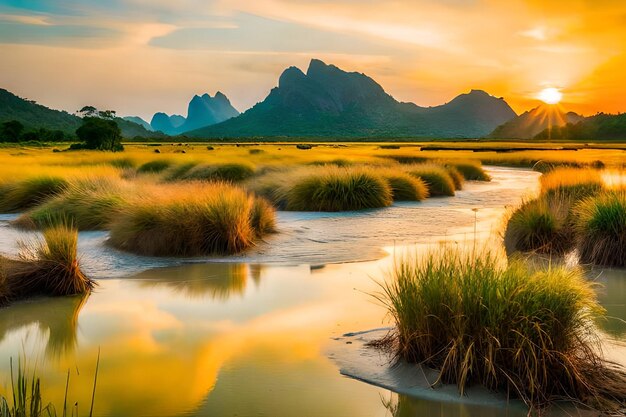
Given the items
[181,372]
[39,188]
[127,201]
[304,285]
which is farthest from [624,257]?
[39,188]

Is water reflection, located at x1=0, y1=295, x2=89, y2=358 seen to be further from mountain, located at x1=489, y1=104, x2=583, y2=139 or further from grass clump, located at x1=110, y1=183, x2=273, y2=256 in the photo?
mountain, located at x1=489, y1=104, x2=583, y2=139

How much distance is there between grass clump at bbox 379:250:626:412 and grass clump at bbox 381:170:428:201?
1514cm

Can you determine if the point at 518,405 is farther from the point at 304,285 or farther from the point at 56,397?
the point at 304,285

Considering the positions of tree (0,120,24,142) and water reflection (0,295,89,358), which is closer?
water reflection (0,295,89,358)

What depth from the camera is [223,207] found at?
453 inches

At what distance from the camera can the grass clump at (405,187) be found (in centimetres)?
2089

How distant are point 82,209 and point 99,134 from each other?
138ft

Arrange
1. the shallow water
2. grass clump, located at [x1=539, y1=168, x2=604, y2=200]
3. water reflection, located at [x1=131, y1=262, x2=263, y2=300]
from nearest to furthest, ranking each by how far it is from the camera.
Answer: the shallow water
water reflection, located at [x1=131, y1=262, x2=263, y2=300]
grass clump, located at [x1=539, y1=168, x2=604, y2=200]

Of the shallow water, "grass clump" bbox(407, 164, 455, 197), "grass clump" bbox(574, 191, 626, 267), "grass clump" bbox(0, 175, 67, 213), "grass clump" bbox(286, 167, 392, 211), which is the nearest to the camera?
the shallow water

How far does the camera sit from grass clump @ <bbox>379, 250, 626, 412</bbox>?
467 centimetres

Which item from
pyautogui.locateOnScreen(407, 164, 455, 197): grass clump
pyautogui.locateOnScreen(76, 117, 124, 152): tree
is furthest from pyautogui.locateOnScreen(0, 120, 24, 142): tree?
pyautogui.locateOnScreen(407, 164, 455, 197): grass clump

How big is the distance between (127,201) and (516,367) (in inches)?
402

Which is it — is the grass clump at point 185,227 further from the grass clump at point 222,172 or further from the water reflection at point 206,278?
the grass clump at point 222,172

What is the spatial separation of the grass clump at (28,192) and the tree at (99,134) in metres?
35.9
